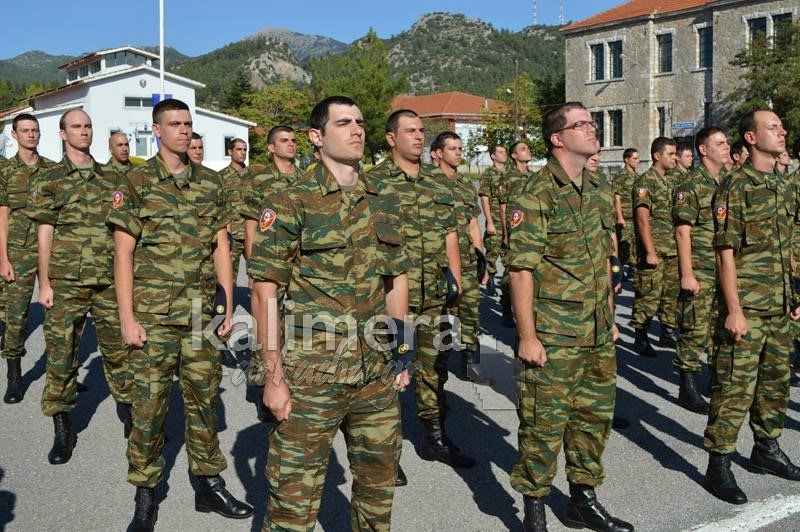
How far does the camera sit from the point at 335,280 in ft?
11.4

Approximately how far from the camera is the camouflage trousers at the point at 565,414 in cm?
425

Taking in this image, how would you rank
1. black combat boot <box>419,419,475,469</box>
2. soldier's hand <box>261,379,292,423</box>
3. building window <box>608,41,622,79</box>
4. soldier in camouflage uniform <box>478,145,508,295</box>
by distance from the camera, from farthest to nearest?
building window <box>608,41,622,79</box>, soldier in camouflage uniform <box>478,145,508,295</box>, black combat boot <box>419,419,475,469</box>, soldier's hand <box>261,379,292,423</box>

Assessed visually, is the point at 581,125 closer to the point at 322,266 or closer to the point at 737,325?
the point at 737,325

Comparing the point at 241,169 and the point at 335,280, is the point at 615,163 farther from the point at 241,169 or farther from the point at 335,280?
the point at 335,280

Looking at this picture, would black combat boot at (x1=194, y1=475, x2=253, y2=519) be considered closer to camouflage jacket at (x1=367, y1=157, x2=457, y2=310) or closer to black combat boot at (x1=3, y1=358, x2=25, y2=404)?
camouflage jacket at (x1=367, y1=157, x2=457, y2=310)

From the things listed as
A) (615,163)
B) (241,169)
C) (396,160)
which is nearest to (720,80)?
(615,163)

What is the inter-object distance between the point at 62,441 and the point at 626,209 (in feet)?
30.1

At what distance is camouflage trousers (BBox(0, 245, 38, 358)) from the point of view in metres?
7.43

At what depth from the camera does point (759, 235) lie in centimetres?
504

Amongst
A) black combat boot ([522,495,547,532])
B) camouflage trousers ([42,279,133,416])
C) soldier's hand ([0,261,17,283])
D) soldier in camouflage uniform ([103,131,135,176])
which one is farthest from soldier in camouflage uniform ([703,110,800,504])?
soldier's hand ([0,261,17,283])

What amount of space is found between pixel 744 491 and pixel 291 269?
3213 millimetres

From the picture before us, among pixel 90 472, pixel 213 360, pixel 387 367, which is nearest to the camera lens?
pixel 387 367

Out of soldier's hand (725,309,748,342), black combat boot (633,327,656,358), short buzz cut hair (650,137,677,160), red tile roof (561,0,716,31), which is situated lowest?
black combat boot (633,327,656,358)

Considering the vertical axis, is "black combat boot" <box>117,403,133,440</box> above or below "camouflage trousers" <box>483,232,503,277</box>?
below
